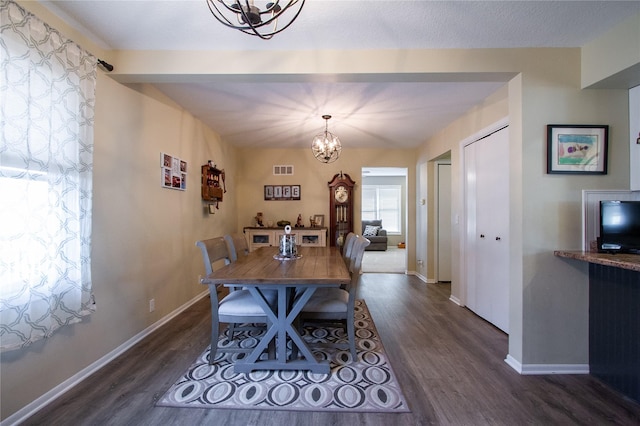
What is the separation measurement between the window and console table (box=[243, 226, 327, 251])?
4.73 metres

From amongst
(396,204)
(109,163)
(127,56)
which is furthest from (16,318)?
(396,204)

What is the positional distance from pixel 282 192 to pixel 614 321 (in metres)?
4.27

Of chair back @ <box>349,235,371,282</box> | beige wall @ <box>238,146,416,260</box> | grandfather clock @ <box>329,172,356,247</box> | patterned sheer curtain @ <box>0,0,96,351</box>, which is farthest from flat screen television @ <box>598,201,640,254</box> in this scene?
patterned sheer curtain @ <box>0,0,96,351</box>

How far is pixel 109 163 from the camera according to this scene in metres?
2.04

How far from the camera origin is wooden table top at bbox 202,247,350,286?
1.62 meters

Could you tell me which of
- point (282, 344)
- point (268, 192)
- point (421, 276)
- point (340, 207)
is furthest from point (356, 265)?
point (268, 192)

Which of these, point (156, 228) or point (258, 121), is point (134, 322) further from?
point (258, 121)

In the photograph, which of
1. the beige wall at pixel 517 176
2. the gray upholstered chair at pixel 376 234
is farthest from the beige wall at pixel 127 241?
the gray upholstered chair at pixel 376 234

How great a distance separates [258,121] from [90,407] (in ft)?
10.1

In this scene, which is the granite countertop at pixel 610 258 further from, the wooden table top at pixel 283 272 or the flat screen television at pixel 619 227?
the wooden table top at pixel 283 272

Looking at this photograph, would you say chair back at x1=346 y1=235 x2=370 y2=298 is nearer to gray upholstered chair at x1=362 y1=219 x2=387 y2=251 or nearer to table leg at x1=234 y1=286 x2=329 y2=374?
table leg at x1=234 y1=286 x2=329 y2=374

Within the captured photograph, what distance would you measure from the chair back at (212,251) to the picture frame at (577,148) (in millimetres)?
2615

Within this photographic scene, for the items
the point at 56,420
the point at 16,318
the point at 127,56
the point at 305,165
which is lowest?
the point at 56,420

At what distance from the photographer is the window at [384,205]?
904 cm
